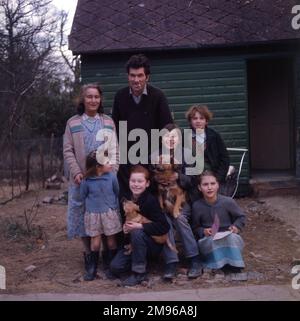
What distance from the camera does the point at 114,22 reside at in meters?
8.87

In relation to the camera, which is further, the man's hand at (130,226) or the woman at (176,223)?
the woman at (176,223)

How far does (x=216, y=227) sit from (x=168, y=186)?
621 millimetres

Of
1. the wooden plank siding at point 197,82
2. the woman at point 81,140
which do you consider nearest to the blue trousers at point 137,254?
the woman at point 81,140

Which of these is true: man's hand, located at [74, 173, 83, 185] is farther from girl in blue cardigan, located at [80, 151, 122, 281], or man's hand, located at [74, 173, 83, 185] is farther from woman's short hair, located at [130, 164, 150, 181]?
woman's short hair, located at [130, 164, 150, 181]

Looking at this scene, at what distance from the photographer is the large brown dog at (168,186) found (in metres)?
4.86

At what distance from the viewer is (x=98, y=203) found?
4891mm

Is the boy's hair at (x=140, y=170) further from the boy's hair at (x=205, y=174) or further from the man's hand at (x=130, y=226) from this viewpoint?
the boy's hair at (x=205, y=174)

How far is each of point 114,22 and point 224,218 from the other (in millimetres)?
5088

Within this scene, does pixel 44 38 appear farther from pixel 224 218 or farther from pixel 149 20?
pixel 224 218

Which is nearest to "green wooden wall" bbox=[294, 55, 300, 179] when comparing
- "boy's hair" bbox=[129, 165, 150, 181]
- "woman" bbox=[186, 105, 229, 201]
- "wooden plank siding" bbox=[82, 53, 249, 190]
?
"wooden plank siding" bbox=[82, 53, 249, 190]

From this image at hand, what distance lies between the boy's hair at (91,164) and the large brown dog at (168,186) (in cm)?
59

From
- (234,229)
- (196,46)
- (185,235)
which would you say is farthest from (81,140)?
(196,46)

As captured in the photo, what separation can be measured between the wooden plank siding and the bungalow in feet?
0.06

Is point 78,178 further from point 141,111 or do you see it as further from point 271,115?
point 271,115
